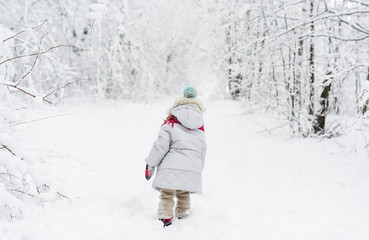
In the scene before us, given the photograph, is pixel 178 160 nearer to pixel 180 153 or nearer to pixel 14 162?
pixel 180 153

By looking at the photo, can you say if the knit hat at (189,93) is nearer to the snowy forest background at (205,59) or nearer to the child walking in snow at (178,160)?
the child walking in snow at (178,160)

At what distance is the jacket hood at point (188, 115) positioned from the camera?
128 inches

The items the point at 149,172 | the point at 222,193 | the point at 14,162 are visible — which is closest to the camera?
the point at 14,162

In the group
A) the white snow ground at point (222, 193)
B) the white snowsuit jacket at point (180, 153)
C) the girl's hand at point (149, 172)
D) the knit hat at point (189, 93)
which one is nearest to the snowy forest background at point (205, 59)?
the white snow ground at point (222, 193)

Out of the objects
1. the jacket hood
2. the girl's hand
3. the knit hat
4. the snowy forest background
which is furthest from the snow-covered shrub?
the knit hat

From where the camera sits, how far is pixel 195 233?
310 cm

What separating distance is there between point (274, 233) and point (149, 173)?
1382mm

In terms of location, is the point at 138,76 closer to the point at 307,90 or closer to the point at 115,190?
the point at 307,90

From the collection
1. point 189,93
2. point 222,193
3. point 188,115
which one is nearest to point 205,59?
point 222,193

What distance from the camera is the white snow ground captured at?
3.01 meters

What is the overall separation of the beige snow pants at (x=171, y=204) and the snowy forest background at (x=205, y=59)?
1.03 meters

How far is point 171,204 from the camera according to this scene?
3.24m

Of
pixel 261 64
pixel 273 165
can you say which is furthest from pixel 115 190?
→ pixel 261 64

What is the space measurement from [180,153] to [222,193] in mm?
1188
